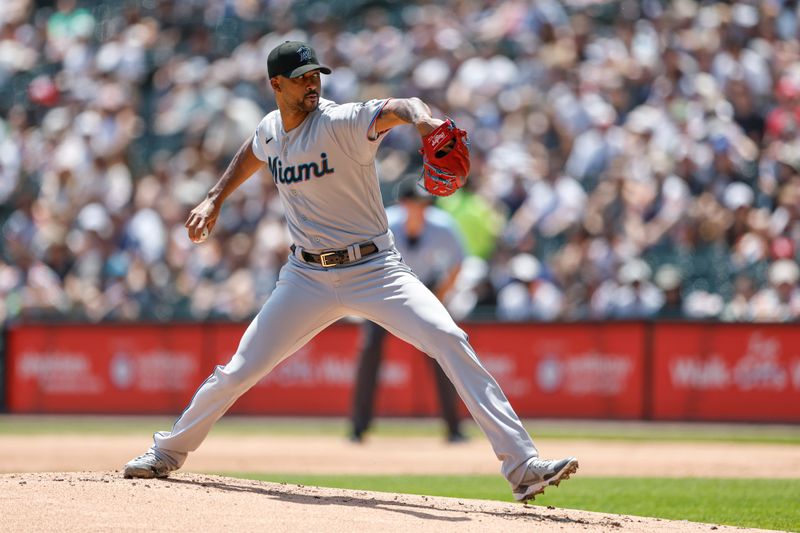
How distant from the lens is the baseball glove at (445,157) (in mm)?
6078

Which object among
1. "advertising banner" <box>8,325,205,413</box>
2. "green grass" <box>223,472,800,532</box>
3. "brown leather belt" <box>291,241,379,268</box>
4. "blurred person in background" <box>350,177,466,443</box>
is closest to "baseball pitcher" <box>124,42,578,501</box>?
"brown leather belt" <box>291,241,379,268</box>

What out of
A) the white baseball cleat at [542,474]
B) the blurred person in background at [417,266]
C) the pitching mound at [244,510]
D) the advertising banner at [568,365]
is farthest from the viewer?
the advertising banner at [568,365]

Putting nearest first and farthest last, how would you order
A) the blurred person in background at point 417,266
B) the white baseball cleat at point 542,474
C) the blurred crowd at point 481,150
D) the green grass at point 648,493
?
the white baseball cleat at point 542,474
the green grass at point 648,493
the blurred person in background at point 417,266
the blurred crowd at point 481,150

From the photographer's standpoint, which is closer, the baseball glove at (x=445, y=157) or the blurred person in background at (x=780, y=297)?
the baseball glove at (x=445, y=157)

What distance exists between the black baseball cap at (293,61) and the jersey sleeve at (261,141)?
14.7 inches

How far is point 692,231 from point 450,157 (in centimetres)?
951

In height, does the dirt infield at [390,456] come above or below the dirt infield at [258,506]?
below

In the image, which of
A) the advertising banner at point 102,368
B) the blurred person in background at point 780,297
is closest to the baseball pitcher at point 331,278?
the blurred person in background at point 780,297

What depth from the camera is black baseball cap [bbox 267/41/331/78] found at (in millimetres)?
6781

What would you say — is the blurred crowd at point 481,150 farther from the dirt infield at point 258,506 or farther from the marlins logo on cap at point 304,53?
the marlins logo on cap at point 304,53

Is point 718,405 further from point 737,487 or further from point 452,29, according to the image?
point 452,29

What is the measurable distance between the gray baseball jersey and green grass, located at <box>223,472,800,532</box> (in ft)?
5.49

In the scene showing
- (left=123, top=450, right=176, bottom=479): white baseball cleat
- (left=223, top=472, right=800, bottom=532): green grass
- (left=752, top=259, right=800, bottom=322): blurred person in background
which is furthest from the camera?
(left=752, top=259, right=800, bottom=322): blurred person in background

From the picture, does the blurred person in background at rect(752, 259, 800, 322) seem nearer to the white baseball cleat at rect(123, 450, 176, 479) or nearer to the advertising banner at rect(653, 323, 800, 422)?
the advertising banner at rect(653, 323, 800, 422)
